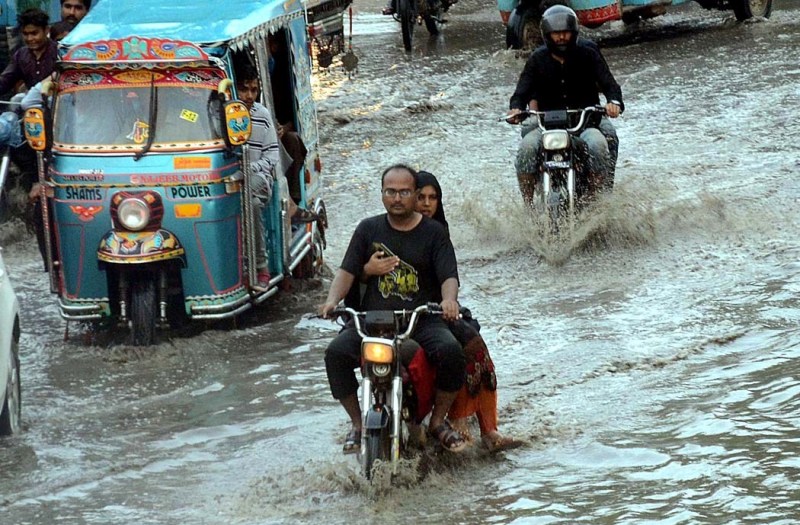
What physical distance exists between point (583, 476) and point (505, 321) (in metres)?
3.00

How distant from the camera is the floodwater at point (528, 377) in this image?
644cm

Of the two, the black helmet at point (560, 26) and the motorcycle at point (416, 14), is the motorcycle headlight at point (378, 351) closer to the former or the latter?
the black helmet at point (560, 26)

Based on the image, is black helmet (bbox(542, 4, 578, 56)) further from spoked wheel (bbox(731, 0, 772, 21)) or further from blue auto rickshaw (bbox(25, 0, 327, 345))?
spoked wheel (bbox(731, 0, 772, 21))

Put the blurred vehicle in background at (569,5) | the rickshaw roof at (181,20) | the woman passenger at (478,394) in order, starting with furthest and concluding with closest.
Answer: the blurred vehicle in background at (569,5)
the rickshaw roof at (181,20)
the woman passenger at (478,394)

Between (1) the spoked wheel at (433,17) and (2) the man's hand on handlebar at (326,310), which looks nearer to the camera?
(2) the man's hand on handlebar at (326,310)

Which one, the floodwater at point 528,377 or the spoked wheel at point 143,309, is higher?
the spoked wheel at point 143,309

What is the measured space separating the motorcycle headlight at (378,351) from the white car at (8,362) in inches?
77.9

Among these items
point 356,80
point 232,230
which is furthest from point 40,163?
point 356,80

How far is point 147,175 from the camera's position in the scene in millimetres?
8938

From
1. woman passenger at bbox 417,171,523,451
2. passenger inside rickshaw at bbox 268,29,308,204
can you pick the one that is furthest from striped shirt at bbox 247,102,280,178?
woman passenger at bbox 417,171,523,451

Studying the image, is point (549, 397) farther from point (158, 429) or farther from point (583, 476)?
point (158, 429)

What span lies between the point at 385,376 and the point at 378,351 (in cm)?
12

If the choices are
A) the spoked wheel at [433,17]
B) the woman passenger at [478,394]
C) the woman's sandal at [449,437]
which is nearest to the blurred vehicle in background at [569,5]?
the spoked wheel at [433,17]

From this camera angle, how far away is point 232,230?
919 centimetres
